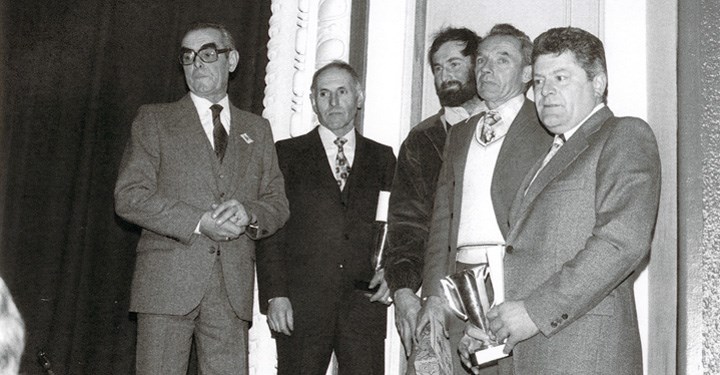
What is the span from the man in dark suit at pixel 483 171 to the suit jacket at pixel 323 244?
505 mm

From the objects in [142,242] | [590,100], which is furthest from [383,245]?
[590,100]

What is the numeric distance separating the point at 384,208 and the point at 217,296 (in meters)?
0.74

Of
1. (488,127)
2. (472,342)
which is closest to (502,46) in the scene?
(488,127)

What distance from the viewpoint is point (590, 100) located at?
2.69 m

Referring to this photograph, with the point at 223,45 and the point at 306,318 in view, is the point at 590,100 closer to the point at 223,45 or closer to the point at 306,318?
the point at 306,318

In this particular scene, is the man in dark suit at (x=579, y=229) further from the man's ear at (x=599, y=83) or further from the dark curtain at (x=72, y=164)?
the dark curtain at (x=72, y=164)

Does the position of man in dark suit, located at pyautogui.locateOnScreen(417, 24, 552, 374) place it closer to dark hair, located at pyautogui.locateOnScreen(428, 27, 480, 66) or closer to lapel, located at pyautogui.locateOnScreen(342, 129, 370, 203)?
dark hair, located at pyautogui.locateOnScreen(428, 27, 480, 66)

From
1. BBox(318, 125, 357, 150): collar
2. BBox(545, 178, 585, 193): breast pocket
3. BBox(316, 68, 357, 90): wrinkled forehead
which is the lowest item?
BBox(545, 178, 585, 193): breast pocket

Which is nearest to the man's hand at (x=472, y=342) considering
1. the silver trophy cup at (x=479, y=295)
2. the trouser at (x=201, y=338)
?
the silver trophy cup at (x=479, y=295)

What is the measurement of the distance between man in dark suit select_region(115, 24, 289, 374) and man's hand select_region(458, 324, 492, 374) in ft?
3.23

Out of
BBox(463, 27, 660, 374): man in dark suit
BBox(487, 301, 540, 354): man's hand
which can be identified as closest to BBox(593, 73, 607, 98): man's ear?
BBox(463, 27, 660, 374): man in dark suit

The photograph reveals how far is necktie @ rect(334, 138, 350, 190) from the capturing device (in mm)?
3734

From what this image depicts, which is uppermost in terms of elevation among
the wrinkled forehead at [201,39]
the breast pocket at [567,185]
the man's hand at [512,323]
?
the wrinkled forehead at [201,39]

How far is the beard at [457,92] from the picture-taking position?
3645 mm
